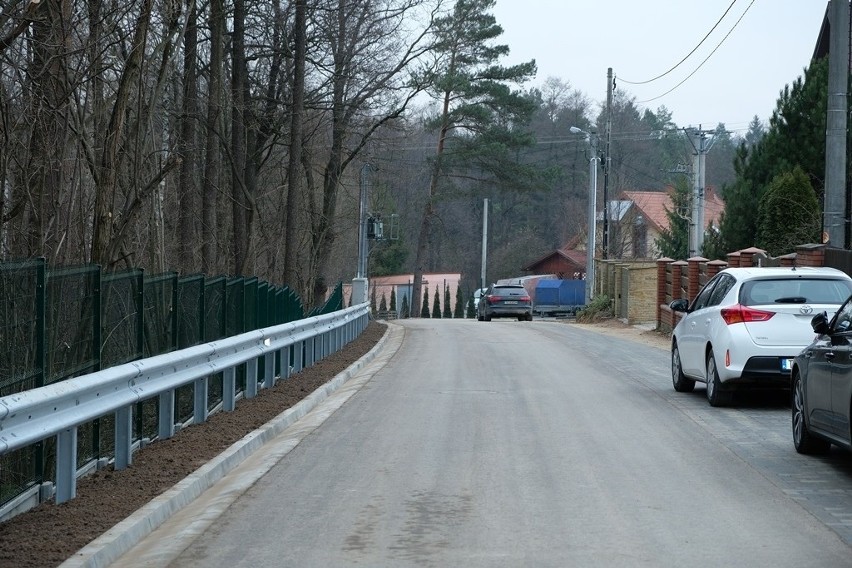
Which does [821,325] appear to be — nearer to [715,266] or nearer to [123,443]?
[123,443]

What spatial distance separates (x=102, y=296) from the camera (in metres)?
9.67

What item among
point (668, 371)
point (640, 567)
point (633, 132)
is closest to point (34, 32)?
point (668, 371)

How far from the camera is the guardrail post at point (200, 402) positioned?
11.6 meters

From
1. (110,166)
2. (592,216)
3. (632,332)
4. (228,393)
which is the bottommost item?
(632,332)

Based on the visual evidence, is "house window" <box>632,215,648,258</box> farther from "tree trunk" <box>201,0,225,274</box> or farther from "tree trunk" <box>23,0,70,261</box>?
"tree trunk" <box>23,0,70,261</box>

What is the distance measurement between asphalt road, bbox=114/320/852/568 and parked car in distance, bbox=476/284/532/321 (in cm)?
3372

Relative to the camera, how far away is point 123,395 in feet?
28.2

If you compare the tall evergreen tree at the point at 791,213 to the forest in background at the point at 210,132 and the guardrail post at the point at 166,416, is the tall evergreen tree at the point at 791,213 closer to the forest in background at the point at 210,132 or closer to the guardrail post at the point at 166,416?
the forest in background at the point at 210,132

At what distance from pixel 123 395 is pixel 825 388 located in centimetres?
544

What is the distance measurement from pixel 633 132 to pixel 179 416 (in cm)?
9079

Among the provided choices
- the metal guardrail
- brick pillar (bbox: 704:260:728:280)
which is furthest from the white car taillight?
brick pillar (bbox: 704:260:728:280)

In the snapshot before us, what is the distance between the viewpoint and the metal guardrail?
22.3ft

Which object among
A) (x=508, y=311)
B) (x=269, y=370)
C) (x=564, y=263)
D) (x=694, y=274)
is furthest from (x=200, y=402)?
(x=564, y=263)

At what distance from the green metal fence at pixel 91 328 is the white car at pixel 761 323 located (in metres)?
5.67
